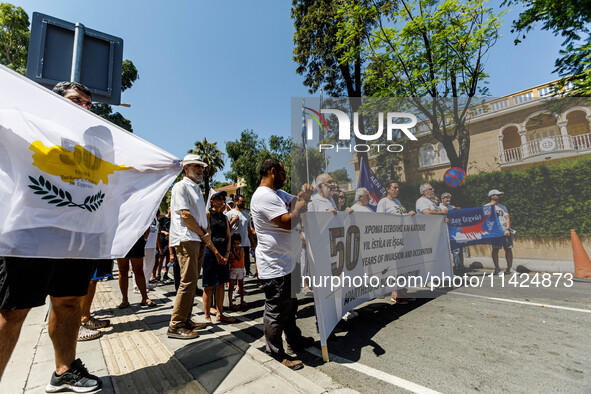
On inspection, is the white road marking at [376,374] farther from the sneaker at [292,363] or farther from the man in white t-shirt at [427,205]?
the man in white t-shirt at [427,205]

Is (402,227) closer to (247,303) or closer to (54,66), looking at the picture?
(247,303)

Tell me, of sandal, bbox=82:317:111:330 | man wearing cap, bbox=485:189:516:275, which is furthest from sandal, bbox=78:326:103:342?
man wearing cap, bbox=485:189:516:275

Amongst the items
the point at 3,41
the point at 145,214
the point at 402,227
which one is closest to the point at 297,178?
the point at 402,227

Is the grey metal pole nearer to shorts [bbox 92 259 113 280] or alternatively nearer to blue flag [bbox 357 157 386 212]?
shorts [bbox 92 259 113 280]

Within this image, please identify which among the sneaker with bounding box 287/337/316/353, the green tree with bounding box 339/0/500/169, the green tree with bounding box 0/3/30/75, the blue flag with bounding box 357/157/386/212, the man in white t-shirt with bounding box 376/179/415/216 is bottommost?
the sneaker with bounding box 287/337/316/353

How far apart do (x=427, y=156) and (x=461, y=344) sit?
519cm

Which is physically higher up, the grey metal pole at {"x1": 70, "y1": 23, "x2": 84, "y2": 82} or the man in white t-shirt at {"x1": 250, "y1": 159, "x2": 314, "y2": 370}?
the grey metal pole at {"x1": 70, "y1": 23, "x2": 84, "y2": 82}

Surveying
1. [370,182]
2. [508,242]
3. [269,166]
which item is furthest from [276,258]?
[508,242]

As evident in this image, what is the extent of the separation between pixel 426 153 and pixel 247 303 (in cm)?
566

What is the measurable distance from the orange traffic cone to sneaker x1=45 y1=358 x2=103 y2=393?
826cm

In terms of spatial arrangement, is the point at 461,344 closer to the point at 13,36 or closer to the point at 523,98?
the point at 523,98

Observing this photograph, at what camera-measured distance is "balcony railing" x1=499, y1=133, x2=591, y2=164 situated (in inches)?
240

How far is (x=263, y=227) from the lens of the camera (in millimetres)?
2656

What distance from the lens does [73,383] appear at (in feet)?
6.59
